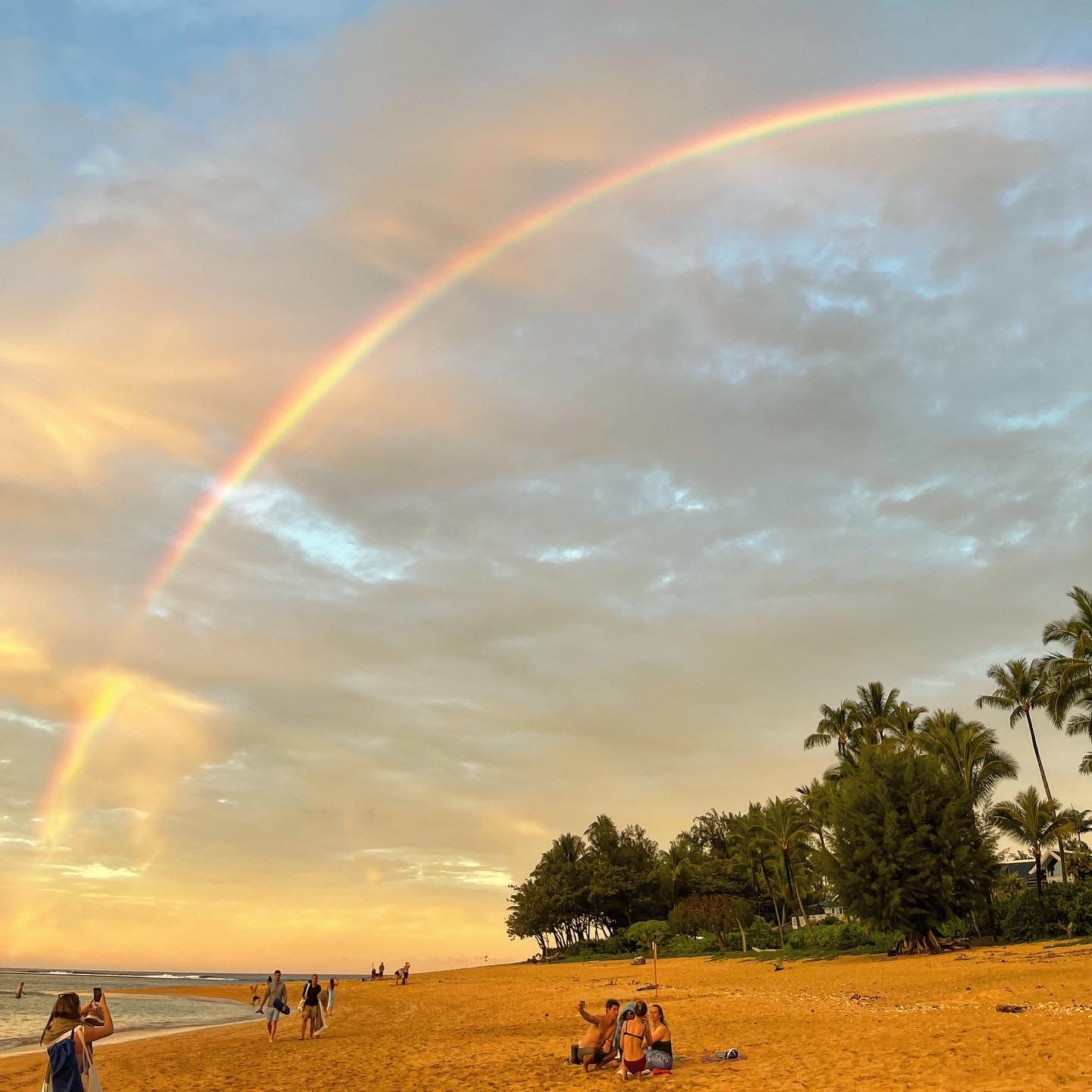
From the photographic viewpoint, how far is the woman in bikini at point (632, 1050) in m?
16.2

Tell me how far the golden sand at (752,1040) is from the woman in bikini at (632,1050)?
0.92 ft

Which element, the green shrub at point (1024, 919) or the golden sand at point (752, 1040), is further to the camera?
the green shrub at point (1024, 919)

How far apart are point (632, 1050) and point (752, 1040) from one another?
5697 millimetres

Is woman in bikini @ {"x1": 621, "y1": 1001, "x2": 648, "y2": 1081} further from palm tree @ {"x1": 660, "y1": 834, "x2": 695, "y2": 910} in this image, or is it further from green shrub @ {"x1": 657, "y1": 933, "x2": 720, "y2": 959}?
palm tree @ {"x1": 660, "y1": 834, "x2": 695, "y2": 910}

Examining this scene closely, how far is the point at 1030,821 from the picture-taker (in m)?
51.6

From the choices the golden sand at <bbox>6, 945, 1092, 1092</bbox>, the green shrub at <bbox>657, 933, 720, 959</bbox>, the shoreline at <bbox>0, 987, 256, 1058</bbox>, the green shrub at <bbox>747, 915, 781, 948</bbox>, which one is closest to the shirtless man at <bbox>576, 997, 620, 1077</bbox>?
the golden sand at <bbox>6, 945, 1092, 1092</bbox>

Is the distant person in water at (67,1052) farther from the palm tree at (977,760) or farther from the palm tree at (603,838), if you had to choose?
the palm tree at (603,838)

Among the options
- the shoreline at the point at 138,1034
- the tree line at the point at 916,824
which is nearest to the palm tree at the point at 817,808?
the tree line at the point at 916,824

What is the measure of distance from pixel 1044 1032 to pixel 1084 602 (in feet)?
112

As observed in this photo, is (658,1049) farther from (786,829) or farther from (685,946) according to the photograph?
(685,946)

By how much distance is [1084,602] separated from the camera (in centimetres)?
4619

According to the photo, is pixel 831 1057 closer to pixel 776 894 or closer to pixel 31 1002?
pixel 776 894

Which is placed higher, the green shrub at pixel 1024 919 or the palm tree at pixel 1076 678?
the palm tree at pixel 1076 678

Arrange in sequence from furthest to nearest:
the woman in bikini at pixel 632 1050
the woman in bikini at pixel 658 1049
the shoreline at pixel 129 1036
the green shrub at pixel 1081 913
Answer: the green shrub at pixel 1081 913 < the shoreline at pixel 129 1036 < the woman in bikini at pixel 658 1049 < the woman in bikini at pixel 632 1050
